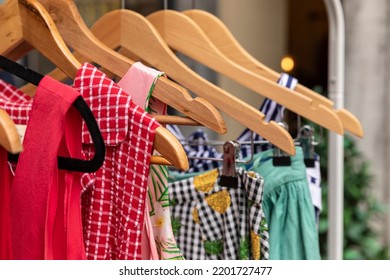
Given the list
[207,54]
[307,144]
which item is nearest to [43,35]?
[207,54]

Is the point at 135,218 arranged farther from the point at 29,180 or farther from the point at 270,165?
the point at 270,165

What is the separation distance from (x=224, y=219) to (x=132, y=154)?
36 cm

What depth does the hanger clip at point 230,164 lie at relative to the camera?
106 cm

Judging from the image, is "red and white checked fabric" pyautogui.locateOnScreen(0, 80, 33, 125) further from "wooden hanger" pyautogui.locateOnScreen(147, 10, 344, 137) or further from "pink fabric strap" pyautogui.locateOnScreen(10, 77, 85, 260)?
"wooden hanger" pyautogui.locateOnScreen(147, 10, 344, 137)

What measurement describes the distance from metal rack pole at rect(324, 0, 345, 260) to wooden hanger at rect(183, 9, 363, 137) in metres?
0.27

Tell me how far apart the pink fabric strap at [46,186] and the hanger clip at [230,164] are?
380 mm

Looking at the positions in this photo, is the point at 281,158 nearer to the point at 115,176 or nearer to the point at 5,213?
the point at 115,176

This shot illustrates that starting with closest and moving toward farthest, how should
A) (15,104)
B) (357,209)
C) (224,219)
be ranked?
(15,104) → (224,219) → (357,209)

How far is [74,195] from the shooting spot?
2.39 feet

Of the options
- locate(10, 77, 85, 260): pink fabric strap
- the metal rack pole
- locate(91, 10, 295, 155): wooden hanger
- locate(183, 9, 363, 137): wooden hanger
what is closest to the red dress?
locate(10, 77, 85, 260): pink fabric strap

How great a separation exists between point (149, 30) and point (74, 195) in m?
0.35

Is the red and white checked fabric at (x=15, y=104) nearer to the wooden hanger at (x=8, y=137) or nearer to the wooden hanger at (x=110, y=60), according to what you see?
the wooden hanger at (x=110, y=60)

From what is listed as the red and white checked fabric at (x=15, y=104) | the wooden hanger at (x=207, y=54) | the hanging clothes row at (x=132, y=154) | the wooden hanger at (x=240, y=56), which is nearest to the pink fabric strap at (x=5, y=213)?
the hanging clothes row at (x=132, y=154)

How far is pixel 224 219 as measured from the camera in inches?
43.3
